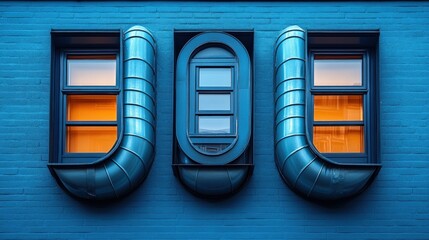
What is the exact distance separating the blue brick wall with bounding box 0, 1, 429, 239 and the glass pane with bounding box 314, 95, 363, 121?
1.18 ft

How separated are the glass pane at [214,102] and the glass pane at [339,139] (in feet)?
4.20

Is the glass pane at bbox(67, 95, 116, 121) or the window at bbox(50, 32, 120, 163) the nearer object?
the window at bbox(50, 32, 120, 163)

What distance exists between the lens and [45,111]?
22.6 ft

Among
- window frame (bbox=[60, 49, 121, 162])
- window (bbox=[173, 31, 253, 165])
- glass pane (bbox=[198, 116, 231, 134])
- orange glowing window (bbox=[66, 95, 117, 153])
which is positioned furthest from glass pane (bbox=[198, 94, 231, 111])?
orange glowing window (bbox=[66, 95, 117, 153])

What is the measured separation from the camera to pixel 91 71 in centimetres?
712

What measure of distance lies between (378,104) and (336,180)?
127cm

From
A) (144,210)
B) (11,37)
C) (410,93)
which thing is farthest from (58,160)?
(410,93)

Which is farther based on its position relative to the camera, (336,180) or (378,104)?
(378,104)

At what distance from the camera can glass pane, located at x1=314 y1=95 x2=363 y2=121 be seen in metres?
7.07

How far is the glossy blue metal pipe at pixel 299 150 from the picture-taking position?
251 inches

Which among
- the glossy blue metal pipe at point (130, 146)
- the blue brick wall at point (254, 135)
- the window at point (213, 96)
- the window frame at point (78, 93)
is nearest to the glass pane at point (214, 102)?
the window at point (213, 96)

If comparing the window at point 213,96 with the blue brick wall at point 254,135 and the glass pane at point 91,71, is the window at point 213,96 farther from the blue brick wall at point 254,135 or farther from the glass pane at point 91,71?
the glass pane at point 91,71

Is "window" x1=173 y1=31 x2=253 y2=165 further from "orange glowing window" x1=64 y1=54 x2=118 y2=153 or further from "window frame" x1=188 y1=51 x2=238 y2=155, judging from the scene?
"orange glowing window" x1=64 y1=54 x2=118 y2=153

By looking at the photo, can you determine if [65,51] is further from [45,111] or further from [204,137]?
[204,137]
